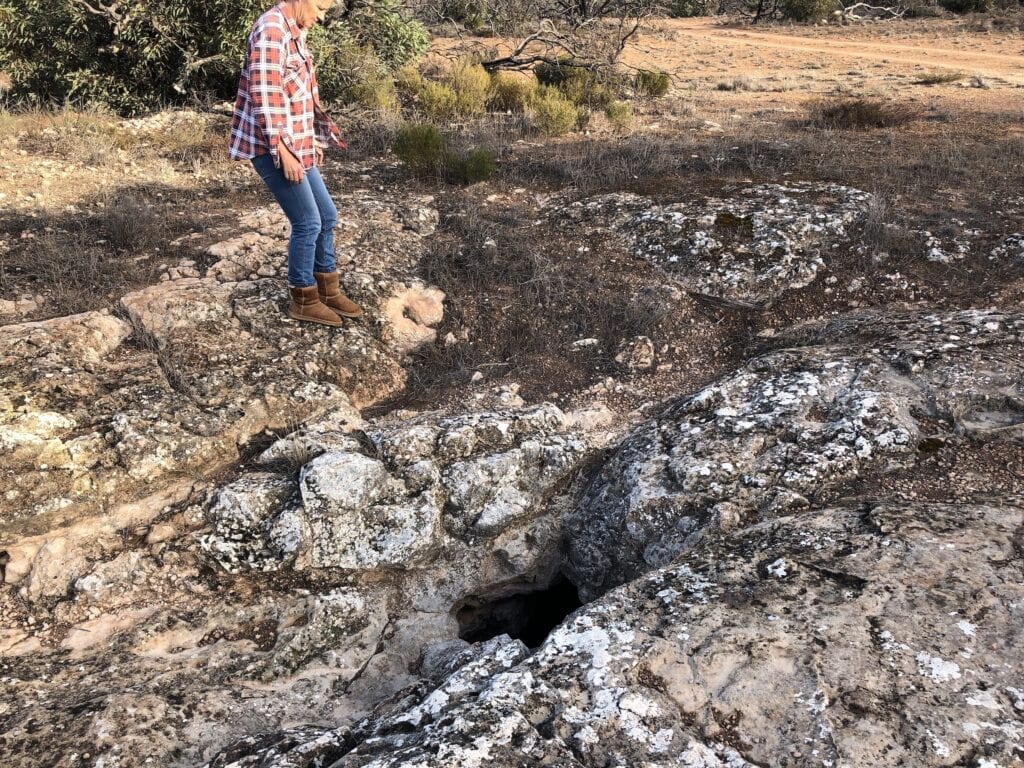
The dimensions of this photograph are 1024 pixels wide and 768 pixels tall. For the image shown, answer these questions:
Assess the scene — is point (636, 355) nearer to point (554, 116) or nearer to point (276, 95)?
point (276, 95)

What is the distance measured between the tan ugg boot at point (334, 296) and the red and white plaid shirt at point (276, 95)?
75 cm

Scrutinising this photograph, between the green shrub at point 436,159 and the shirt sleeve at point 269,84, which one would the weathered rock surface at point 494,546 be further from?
the green shrub at point 436,159

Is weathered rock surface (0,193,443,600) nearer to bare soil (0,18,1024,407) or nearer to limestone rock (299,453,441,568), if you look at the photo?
bare soil (0,18,1024,407)

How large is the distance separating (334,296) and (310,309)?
18 cm

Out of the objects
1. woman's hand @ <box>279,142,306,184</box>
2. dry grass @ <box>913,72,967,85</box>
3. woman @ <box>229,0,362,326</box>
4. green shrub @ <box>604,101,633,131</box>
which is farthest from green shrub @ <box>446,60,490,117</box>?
dry grass @ <box>913,72,967,85</box>

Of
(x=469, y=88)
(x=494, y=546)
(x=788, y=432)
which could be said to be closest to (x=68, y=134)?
(x=469, y=88)

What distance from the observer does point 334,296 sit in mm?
4492

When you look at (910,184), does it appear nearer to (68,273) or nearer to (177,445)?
(177,445)

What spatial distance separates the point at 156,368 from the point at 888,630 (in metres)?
3.67

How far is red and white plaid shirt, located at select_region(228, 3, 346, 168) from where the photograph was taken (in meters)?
3.42

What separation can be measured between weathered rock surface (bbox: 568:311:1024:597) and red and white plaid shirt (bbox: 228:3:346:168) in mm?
2323

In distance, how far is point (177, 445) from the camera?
364 centimetres

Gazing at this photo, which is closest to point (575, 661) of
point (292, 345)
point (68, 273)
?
point (292, 345)

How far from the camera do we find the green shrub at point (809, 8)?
67.2ft
